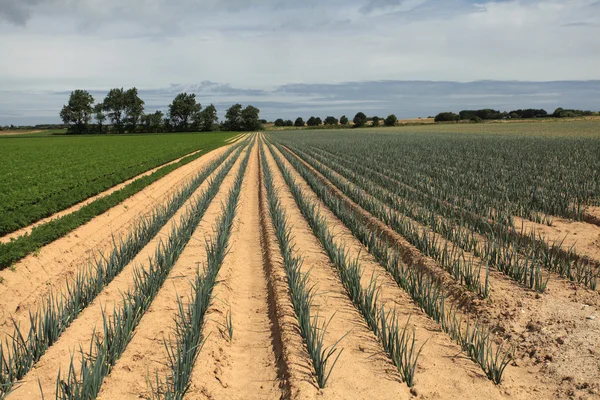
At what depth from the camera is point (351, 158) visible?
22500 millimetres

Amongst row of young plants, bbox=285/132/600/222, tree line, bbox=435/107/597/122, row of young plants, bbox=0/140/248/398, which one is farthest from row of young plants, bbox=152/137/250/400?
tree line, bbox=435/107/597/122

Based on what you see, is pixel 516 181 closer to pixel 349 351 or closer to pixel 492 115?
pixel 349 351

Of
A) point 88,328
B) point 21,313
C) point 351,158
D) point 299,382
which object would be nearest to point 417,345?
point 299,382

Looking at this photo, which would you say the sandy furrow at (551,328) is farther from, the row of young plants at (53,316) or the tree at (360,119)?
the tree at (360,119)

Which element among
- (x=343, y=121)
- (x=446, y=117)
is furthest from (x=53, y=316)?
(x=343, y=121)

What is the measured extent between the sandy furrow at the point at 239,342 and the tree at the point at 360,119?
119350mm

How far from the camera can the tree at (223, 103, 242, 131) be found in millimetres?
122062

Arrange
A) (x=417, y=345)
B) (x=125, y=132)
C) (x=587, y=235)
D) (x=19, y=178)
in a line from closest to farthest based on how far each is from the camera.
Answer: (x=417, y=345), (x=587, y=235), (x=19, y=178), (x=125, y=132)

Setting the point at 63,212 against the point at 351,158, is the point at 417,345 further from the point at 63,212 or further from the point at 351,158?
the point at 351,158

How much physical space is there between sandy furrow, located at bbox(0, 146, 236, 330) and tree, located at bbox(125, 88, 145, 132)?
316 feet

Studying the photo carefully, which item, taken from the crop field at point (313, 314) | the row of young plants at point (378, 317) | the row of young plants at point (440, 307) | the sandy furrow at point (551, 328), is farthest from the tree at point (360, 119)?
the sandy furrow at point (551, 328)

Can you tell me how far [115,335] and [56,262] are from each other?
4.04 metres

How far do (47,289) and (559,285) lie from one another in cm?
674

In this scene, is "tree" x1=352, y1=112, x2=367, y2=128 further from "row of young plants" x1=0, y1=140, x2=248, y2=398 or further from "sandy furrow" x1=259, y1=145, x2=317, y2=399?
"sandy furrow" x1=259, y1=145, x2=317, y2=399
